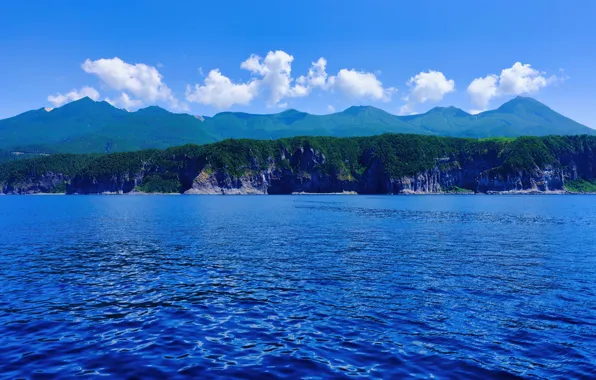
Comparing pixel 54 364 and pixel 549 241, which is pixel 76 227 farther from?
pixel 549 241

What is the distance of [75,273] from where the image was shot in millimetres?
33438

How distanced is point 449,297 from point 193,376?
704 inches

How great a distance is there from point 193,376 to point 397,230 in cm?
5644

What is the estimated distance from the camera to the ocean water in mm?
16203

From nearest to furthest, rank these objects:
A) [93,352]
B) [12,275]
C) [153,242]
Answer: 1. [93,352]
2. [12,275]
3. [153,242]

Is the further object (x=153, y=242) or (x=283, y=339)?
(x=153, y=242)

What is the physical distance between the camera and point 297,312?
2295 centimetres

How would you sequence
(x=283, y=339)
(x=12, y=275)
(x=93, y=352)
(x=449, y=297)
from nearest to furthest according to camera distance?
(x=93, y=352)
(x=283, y=339)
(x=449, y=297)
(x=12, y=275)

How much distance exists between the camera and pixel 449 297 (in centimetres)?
2636

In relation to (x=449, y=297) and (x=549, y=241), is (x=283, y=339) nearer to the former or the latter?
(x=449, y=297)

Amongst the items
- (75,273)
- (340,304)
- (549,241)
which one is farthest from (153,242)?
(549,241)

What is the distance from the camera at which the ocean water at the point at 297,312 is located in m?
16.2

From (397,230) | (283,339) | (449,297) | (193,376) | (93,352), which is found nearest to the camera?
(193,376)

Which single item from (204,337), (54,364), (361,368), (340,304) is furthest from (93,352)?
(340,304)
